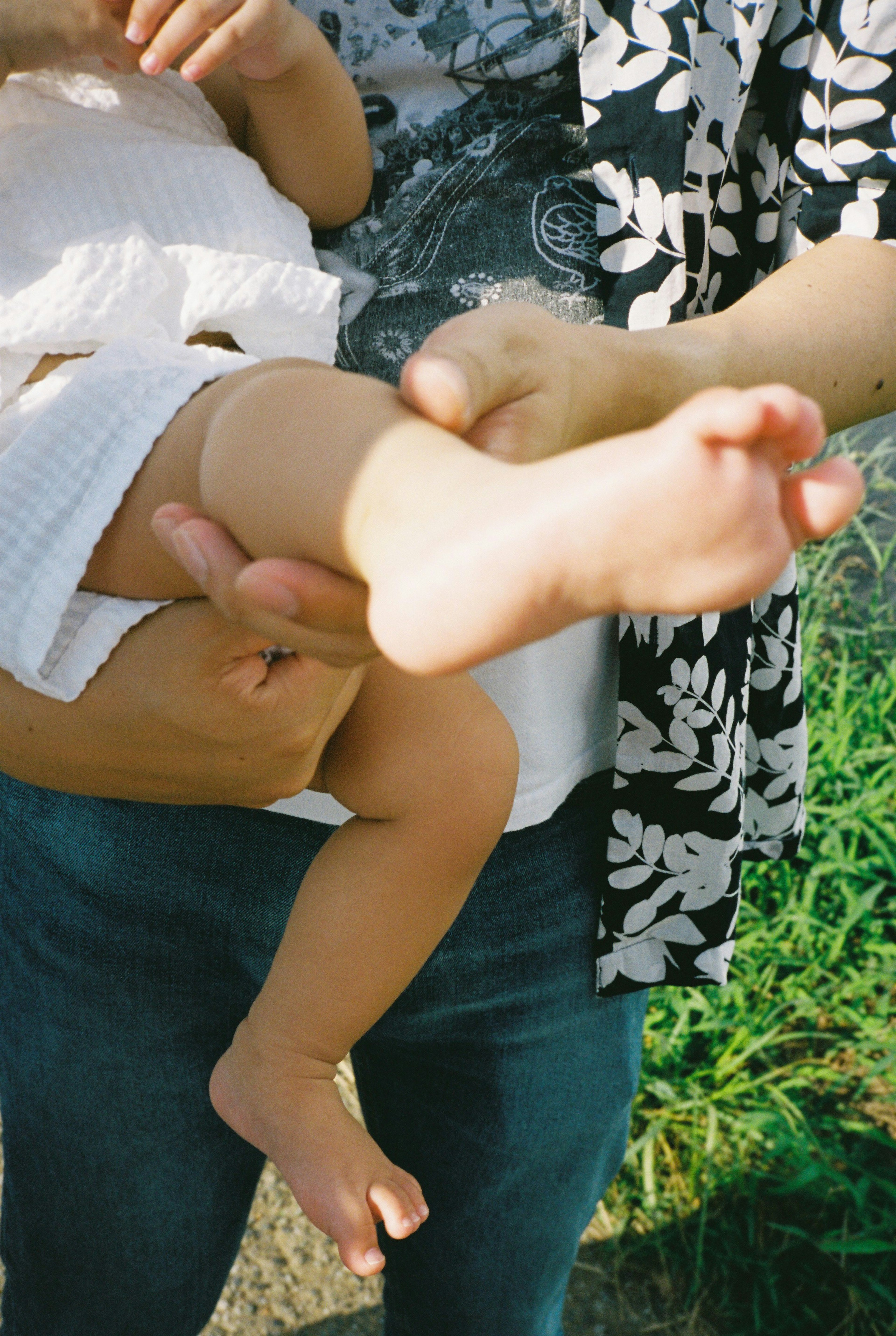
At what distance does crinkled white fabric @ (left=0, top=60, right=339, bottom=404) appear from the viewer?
0.81 m

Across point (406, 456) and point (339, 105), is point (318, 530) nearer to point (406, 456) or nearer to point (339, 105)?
point (406, 456)

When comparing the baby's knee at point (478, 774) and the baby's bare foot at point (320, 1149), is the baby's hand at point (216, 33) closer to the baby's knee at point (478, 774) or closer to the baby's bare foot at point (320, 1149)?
the baby's knee at point (478, 774)

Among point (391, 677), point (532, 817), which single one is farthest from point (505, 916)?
point (391, 677)

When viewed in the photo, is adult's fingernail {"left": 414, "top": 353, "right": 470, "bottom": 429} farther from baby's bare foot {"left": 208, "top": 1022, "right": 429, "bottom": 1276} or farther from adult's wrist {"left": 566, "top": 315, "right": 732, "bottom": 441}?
baby's bare foot {"left": 208, "top": 1022, "right": 429, "bottom": 1276}

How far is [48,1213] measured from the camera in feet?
3.52

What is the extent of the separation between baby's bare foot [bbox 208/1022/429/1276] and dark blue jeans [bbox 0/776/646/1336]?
4.5 inches

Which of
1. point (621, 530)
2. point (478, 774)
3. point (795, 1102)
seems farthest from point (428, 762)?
point (795, 1102)

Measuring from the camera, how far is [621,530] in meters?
0.47

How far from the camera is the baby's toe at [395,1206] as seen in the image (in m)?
0.85

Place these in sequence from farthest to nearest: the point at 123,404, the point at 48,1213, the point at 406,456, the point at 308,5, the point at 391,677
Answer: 1. the point at 48,1213
2. the point at 308,5
3. the point at 391,677
4. the point at 123,404
5. the point at 406,456

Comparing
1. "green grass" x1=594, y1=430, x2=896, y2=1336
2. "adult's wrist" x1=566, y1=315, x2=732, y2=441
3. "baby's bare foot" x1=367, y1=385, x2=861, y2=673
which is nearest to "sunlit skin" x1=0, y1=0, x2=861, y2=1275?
"baby's bare foot" x1=367, y1=385, x2=861, y2=673

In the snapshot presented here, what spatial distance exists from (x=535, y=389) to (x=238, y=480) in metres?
0.18

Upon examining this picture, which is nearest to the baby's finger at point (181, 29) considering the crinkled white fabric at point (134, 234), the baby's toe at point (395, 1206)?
the crinkled white fabric at point (134, 234)

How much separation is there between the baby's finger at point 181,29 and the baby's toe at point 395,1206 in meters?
0.90
